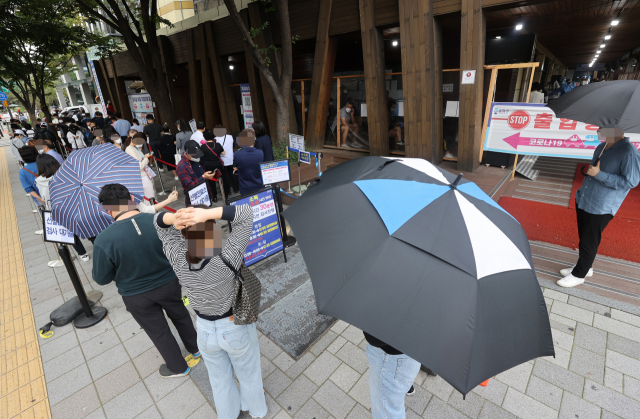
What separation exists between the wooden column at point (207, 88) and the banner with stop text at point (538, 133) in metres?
11.7

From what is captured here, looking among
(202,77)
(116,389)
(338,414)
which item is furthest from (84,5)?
(338,414)

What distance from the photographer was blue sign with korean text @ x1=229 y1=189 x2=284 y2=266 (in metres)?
4.67

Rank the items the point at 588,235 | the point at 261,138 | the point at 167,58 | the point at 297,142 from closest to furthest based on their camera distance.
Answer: the point at 588,235 < the point at 261,138 < the point at 297,142 < the point at 167,58

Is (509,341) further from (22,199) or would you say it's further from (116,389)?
(22,199)

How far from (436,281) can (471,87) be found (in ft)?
24.1

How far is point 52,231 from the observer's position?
3801 mm

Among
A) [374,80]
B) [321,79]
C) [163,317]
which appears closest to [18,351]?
[163,317]

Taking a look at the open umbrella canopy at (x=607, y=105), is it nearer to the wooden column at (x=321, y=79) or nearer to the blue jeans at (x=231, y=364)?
the blue jeans at (x=231, y=364)

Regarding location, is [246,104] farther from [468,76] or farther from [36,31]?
[36,31]

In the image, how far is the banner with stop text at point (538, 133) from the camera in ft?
21.4

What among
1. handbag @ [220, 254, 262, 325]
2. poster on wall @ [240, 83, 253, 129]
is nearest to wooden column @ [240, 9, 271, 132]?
poster on wall @ [240, 83, 253, 129]

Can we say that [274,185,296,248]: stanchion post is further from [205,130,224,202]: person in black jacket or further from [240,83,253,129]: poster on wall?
[240,83,253,129]: poster on wall

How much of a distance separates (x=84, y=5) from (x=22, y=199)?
7.08 meters

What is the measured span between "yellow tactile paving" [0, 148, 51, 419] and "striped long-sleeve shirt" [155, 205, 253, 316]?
2508 mm
